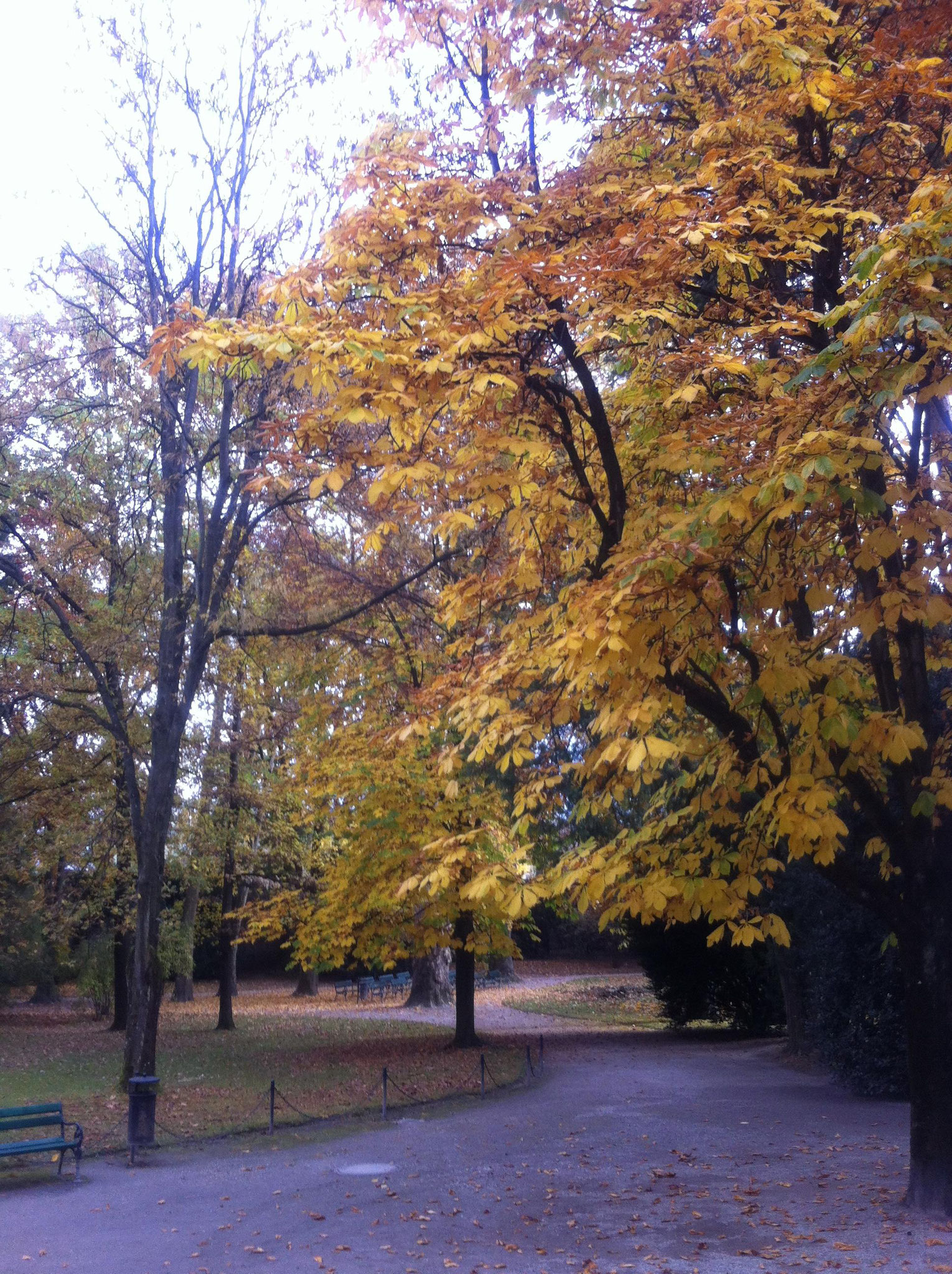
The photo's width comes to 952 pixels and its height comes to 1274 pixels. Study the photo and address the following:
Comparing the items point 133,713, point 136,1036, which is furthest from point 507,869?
point 133,713

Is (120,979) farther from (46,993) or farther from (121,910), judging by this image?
(46,993)

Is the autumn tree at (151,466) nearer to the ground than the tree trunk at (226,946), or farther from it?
farther from it

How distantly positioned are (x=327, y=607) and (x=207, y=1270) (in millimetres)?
10625

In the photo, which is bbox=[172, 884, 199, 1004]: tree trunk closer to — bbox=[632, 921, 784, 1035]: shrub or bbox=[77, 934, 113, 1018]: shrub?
bbox=[77, 934, 113, 1018]: shrub

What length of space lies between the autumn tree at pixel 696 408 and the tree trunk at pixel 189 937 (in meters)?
19.7

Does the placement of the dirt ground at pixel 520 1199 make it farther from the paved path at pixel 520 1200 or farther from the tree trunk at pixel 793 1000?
the tree trunk at pixel 793 1000

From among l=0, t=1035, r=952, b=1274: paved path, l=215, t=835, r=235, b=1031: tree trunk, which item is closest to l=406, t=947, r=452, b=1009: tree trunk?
l=215, t=835, r=235, b=1031: tree trunk

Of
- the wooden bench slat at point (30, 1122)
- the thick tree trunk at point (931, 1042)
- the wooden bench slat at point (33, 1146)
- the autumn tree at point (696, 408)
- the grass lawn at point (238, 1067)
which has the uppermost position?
the autumn tree at point (696, 408)

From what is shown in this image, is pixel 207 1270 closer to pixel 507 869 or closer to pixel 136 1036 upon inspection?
pixel 507 869

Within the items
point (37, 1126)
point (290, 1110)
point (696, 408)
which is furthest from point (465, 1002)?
point (696, 408)

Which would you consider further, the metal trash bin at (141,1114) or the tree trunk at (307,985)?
the tree trunk at (307,985)

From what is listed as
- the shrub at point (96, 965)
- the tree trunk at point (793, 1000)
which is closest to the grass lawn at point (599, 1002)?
the tree trunk at point (793, 1000)

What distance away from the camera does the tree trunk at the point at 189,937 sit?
2570 cm

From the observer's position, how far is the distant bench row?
123ft
